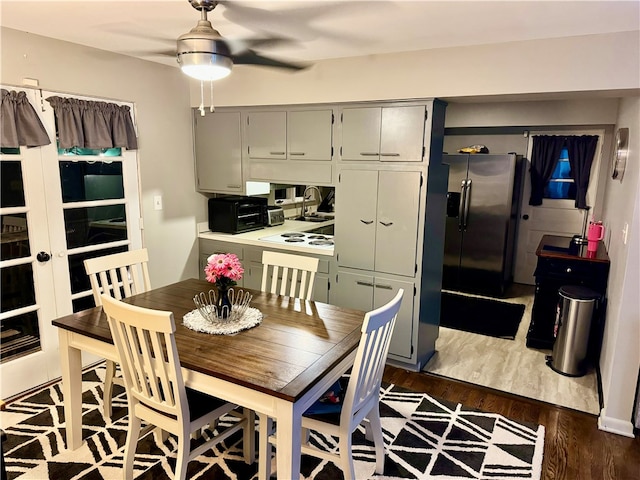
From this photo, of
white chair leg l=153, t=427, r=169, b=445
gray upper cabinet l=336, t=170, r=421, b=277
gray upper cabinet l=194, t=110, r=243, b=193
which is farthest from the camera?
gray upper cabinet l=194, t=110, r=243, b=193

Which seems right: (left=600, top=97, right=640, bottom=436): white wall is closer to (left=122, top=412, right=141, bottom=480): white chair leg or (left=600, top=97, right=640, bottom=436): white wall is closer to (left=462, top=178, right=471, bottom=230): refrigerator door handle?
(left=462, top=178, right=471, bottom=230): refrigerator door handle

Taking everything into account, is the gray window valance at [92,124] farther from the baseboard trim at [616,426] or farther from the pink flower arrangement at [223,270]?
the baseboard trim at [616,426]

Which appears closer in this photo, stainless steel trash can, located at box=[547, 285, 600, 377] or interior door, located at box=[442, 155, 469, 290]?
stainless steel trash can, located at box=[547, 285, 600, 377]

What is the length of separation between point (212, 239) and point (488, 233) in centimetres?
338

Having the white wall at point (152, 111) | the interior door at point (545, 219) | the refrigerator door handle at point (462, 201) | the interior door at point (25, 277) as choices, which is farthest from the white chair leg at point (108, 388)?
the interior door at point (545, 219)

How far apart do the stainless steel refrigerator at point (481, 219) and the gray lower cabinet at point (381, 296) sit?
2.48 metres

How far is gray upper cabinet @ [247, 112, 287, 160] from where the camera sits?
3.79 m

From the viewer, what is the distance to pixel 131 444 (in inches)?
83.8

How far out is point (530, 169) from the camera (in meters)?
5.64

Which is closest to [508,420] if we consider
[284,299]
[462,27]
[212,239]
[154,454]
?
[284,299]

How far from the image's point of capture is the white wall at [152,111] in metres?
2.89

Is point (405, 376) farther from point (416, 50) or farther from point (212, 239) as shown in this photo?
point (416, 50)

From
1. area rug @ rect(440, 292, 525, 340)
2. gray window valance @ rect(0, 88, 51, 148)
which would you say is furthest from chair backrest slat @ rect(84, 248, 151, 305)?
area rug @ rect(440, 292, 525, 340)

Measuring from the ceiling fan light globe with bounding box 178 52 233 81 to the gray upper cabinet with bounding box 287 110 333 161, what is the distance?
1.56m
